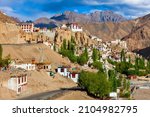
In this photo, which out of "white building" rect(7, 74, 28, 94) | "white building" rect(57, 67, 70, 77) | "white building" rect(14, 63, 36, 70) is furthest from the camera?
"white building" rect(57, 67, 70, 77)

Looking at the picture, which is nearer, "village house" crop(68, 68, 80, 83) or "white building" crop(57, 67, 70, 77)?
"village house" crop(68, 68, 80, 83)

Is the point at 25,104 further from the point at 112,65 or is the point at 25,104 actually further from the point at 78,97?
the point at 112,65

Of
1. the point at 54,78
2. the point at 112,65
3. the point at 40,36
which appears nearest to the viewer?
the point at 54,78

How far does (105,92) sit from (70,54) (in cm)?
4310

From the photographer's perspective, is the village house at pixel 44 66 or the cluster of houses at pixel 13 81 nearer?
the cluster of houses at pixel 13 81

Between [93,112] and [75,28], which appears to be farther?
[75,28]

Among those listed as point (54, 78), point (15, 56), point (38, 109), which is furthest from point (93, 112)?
point (15, 56)

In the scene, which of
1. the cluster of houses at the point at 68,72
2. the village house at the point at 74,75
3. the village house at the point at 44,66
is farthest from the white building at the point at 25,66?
the village house at the point at 74,75

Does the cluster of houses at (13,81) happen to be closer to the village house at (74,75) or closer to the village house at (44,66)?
the village house at (44,66)

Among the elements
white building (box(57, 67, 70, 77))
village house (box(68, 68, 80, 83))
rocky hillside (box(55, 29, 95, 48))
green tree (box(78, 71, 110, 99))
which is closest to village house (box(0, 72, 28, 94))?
green tree (box(78, 71, 110, 99))

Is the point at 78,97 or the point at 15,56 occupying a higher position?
the point at 15,56

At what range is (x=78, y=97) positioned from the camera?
4294 centimetres

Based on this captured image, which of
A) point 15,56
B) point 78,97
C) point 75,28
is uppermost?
point 75,28

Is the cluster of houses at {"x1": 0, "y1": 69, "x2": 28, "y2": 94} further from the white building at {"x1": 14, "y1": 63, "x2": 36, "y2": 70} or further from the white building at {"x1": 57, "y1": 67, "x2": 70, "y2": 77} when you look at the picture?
the white building at {"x1": 57, "y1": 67, "x2": 70, "y2": 77}
